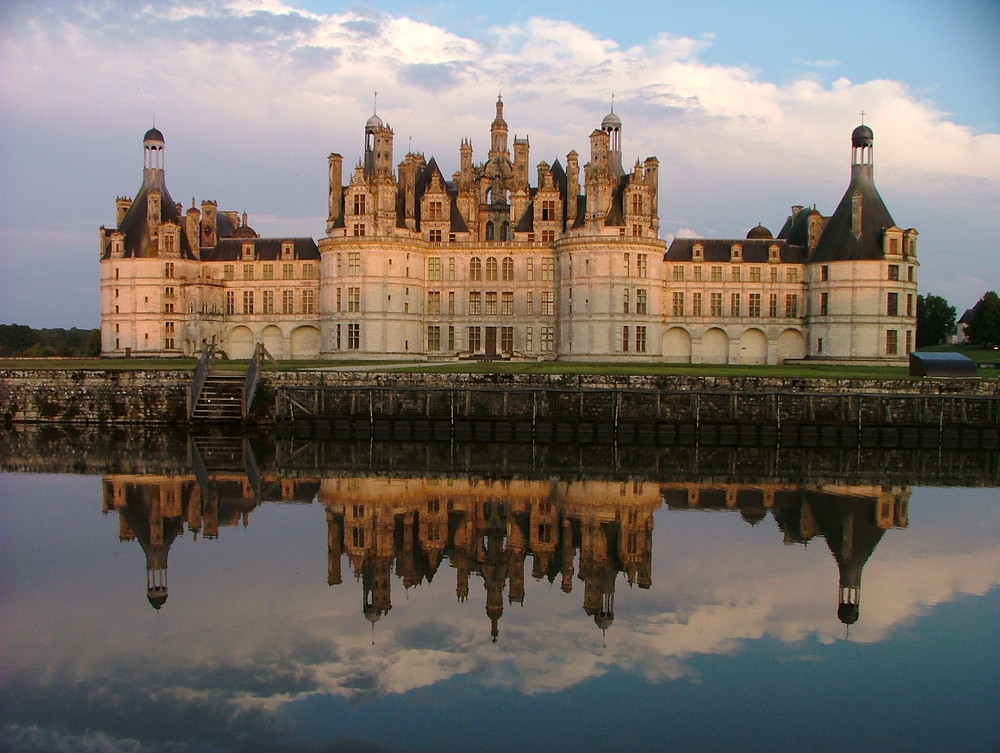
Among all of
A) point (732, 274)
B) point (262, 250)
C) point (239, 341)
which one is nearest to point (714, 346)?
point (732, 274)

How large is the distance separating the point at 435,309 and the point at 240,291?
11667 mm

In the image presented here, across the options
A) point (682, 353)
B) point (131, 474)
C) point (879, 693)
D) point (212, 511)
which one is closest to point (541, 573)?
point (879, 693)

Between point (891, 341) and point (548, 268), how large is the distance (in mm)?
18687

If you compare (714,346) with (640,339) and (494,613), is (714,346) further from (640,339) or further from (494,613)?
(494,613)

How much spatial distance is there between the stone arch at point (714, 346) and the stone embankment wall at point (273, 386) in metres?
20.5

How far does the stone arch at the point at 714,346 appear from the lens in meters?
56.2

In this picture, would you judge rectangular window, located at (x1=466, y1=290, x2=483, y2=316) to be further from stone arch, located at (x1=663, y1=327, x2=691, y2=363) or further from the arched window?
stone arch, located at (x1=663, y1=327, x2=691, y2=363)

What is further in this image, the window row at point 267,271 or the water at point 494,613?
the window row at point 267,271

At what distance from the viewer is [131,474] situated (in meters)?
25.4

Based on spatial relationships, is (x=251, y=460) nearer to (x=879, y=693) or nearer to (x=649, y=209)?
(x=879, y=693)

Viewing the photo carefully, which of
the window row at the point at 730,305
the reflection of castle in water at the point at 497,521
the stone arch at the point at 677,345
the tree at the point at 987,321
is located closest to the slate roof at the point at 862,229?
the window row at the point at 730,305

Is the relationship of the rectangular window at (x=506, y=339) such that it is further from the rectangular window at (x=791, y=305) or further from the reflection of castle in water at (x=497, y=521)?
the reflection of castle in water at (x=497, y=521)

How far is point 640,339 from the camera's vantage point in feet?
173

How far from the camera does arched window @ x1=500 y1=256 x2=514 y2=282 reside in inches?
2180
